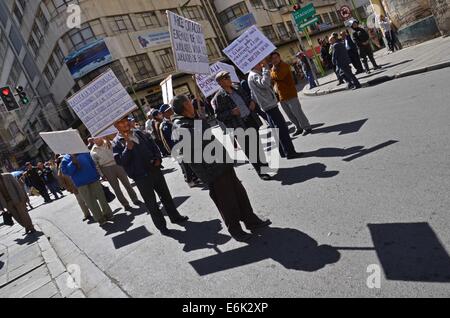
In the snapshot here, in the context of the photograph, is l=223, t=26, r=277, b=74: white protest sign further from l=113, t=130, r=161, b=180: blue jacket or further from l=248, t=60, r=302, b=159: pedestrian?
l=113, t=130, r=161, b=180: blue jacket

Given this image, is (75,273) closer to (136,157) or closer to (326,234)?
(136,157)

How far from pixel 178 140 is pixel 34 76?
43736mm

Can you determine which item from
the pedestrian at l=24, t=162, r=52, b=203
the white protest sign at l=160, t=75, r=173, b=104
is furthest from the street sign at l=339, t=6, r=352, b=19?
the pedestrian at l=24, t=162, r=52, b=203

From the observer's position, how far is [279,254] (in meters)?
3.82

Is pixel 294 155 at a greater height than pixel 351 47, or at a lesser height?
lesser

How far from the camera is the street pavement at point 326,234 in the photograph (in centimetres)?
305

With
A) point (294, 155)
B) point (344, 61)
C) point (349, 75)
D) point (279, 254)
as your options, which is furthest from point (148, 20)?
point (279, 254)

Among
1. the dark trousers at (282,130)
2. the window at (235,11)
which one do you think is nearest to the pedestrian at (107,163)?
the dark trousers at (282,130)

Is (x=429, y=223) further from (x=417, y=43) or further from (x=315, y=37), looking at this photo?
(x=315, y=37)

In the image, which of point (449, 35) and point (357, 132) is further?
point (449, 35)

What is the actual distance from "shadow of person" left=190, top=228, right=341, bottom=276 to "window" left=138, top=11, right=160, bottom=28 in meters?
33.7

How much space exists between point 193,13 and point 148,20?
7.21 meters
